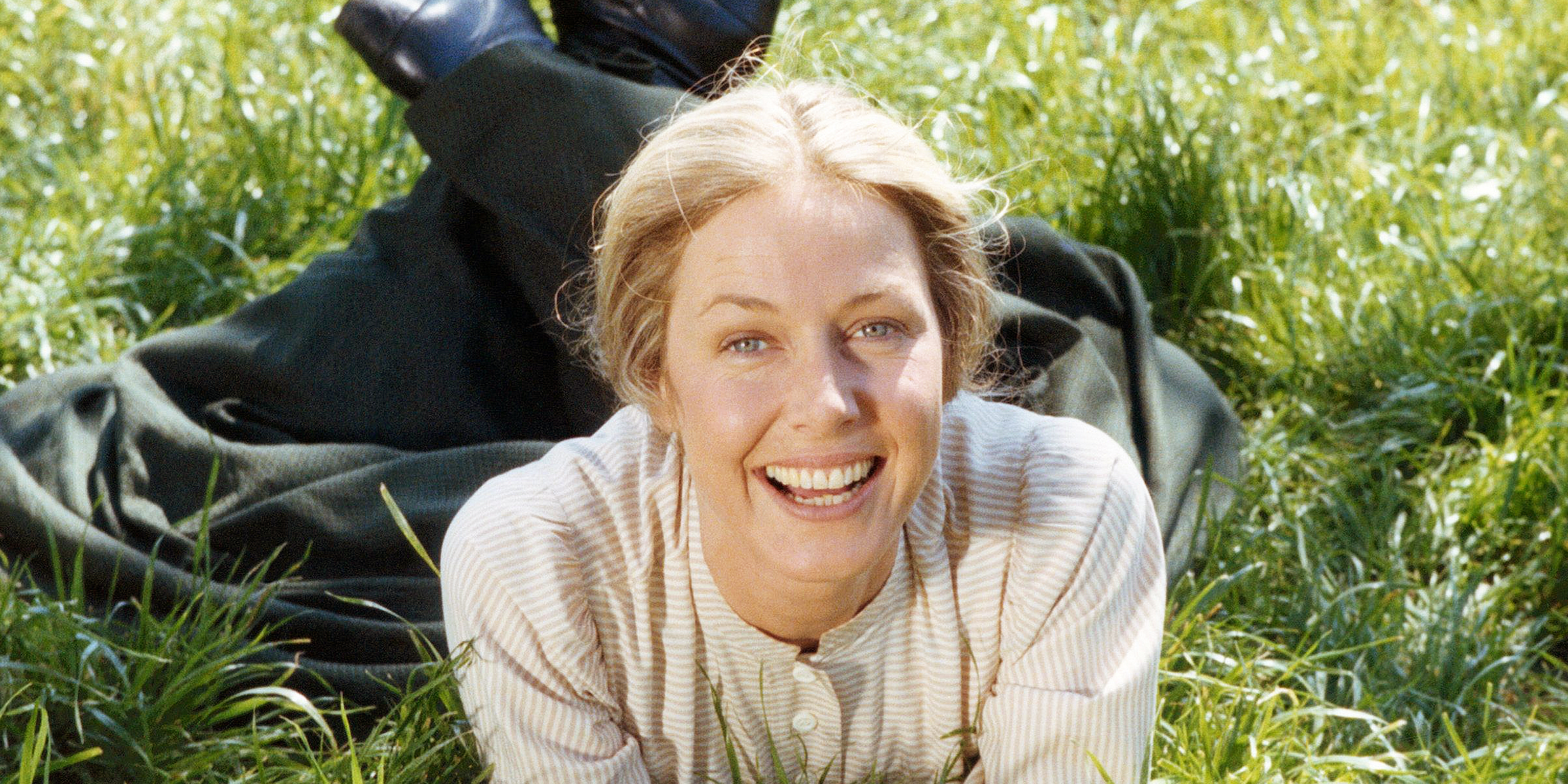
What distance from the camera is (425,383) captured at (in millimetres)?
3088

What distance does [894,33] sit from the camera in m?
4.77

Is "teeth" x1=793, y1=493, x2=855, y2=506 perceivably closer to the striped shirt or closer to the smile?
the smile

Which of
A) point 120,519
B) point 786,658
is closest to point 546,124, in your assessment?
point 120,519

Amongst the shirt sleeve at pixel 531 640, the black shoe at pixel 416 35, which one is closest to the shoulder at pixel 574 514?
the shirt sleeve at pixel 531 640

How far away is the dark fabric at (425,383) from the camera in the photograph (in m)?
2.85

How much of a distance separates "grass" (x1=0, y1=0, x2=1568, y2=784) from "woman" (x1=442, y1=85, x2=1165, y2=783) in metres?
0.26

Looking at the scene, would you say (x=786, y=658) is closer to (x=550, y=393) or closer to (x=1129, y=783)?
(x=1129, y=783)

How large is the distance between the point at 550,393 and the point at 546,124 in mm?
515

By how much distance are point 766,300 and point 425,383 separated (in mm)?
1337

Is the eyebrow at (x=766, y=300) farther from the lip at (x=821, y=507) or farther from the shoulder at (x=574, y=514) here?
the shoulder at (x=574, y=514)

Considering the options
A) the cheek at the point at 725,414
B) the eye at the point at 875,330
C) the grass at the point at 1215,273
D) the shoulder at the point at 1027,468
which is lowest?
the grass at the point at 1215,273

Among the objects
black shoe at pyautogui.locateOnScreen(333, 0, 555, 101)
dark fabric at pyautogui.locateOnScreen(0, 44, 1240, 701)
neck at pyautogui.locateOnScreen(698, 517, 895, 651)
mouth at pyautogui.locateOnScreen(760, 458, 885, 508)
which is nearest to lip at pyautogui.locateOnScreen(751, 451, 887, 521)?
mouth at pyautogui.locateOnScreen(760, 458, 885, 508)

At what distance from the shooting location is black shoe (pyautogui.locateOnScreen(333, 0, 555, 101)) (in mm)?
3213

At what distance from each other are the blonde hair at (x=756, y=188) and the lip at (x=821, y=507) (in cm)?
27
